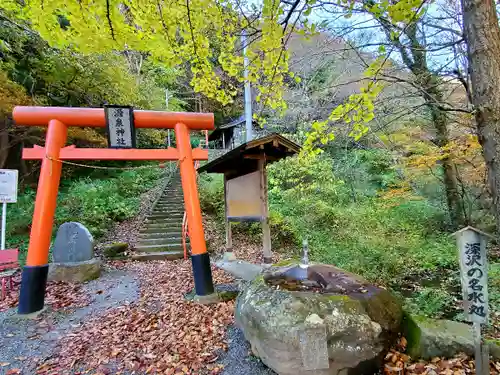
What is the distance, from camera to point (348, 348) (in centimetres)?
272

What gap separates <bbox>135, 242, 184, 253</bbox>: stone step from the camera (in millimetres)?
8430

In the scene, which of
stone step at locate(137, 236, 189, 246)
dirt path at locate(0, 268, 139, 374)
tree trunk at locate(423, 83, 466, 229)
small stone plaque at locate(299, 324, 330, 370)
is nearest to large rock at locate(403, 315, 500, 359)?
small stone plaque at locate(299, 324, 330, 370)

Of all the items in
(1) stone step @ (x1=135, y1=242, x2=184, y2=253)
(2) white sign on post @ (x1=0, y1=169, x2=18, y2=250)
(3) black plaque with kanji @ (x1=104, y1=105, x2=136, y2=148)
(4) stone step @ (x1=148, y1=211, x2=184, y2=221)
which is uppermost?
(3) black plaque with kanji @ (x1=104, y1=105, x2=136, y2=148)

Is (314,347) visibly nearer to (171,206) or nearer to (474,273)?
(474,273)

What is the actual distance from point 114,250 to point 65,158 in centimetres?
389

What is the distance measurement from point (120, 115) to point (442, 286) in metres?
7.34

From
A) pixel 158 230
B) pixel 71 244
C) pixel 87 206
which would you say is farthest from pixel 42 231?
pixel 87 206

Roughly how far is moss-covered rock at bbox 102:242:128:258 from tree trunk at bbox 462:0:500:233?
27.7 ft

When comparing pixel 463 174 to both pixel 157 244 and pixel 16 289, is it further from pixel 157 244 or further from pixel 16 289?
pixel 16 289

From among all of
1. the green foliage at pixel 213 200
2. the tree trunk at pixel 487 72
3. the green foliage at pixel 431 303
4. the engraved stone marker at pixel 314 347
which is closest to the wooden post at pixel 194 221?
the engraved stone marker at pixel 314 347

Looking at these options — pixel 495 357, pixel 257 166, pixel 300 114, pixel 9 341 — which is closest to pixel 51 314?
pixel 9 341

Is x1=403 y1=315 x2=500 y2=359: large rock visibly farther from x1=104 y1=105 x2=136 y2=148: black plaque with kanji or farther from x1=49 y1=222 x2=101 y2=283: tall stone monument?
x1=49 y1=222 x2=101 y2=283: tall stone monument

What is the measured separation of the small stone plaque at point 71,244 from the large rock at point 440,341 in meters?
6.56

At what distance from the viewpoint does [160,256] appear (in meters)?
8.23
